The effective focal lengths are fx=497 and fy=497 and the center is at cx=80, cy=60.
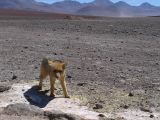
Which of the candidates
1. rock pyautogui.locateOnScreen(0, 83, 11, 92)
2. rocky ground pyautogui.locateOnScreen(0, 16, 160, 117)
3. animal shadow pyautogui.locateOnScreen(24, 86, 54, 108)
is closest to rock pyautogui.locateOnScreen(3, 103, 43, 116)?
animal shadow pyautogui.locateOnScreen(24, 86, 54, 108)

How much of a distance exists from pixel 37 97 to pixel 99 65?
4.10 m

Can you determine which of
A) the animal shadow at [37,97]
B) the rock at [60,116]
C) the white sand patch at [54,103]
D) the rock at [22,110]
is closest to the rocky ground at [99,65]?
the white sand patch at [54,103]

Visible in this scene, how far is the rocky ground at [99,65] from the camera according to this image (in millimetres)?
9305

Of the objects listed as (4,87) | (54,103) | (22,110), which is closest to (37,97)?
(54,103)

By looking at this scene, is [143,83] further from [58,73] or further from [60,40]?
[60,40]

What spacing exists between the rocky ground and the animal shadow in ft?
1.32

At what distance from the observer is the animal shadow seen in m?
8.84

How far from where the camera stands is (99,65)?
42.8 feet

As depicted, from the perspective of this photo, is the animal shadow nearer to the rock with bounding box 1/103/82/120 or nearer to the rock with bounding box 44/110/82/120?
the rock with bounding box 1/103/82/120

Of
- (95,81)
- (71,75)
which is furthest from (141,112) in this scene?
(71,75)

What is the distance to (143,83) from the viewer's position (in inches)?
423

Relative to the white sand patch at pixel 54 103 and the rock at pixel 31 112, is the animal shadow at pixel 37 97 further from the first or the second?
the rock at pixel 31 112

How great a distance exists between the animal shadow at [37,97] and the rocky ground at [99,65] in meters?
0.40

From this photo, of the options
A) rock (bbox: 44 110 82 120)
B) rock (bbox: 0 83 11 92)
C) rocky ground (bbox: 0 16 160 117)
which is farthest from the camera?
rock (bbox: 0 83 11 92)
